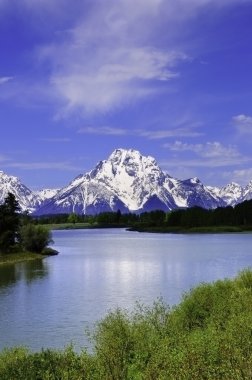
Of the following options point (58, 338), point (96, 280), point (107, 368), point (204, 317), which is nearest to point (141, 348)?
point (107, 368)

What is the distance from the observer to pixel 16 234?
131000 mm

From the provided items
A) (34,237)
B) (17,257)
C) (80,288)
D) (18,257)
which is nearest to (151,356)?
(80,288)

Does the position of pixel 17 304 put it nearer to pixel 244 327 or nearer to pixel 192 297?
pixel 192 297

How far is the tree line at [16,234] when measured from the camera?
126375mm

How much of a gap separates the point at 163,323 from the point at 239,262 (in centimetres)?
7121

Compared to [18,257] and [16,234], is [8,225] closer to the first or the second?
[16,234]

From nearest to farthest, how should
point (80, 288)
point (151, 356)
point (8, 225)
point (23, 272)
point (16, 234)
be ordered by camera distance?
1. point (151, 356)
2. point (80, 288)
3. point (23, 272)
4. point (8, 225)
5. point (16, 234)

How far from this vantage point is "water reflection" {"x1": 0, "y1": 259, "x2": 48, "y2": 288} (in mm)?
86562

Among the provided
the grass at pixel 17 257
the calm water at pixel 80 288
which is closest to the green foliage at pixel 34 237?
the grass at pixel 17 257

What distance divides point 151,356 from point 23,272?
256 ft

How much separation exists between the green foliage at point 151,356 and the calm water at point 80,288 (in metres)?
10.7

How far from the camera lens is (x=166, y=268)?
94188 mm

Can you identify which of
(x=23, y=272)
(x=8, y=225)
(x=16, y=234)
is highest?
(x=8, y=225)

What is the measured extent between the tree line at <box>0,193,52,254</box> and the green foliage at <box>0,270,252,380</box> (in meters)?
97.8
